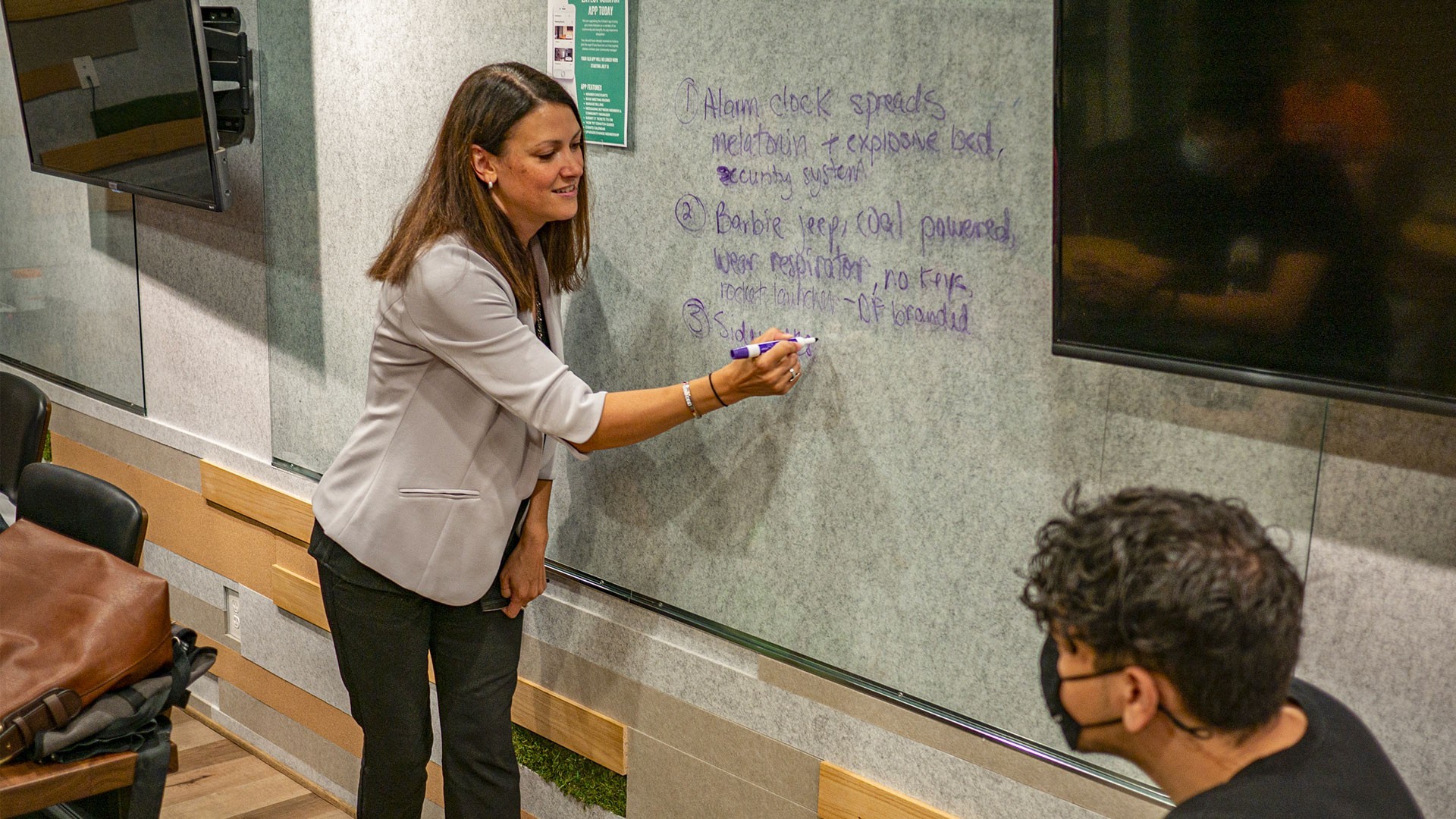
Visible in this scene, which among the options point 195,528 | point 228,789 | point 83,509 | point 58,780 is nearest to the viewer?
point 58,780

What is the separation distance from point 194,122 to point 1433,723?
102 inches

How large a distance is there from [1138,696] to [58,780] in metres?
1.52

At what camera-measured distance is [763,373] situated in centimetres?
174

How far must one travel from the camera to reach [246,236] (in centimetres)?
290

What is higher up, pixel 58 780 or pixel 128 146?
pixel 128 146

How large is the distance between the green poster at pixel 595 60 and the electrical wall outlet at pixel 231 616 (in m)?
1.90

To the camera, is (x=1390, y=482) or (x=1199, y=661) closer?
(x=1199, y=661)

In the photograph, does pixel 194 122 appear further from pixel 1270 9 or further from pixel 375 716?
pixel 1270 9

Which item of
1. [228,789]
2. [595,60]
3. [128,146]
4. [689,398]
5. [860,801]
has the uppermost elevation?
[595,60]

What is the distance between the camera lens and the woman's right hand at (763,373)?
1726mm

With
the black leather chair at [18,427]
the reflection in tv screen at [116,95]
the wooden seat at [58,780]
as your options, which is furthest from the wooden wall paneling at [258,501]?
the wooden seat at [58,780]

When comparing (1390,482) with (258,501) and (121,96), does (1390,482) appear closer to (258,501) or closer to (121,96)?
(258,501)

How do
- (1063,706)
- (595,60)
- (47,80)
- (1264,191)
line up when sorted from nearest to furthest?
(1063,706)
(1264,191)
(595,60)
(47,80)

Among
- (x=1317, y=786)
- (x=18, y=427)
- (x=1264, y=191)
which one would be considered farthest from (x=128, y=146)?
(x=1317, y=786)
